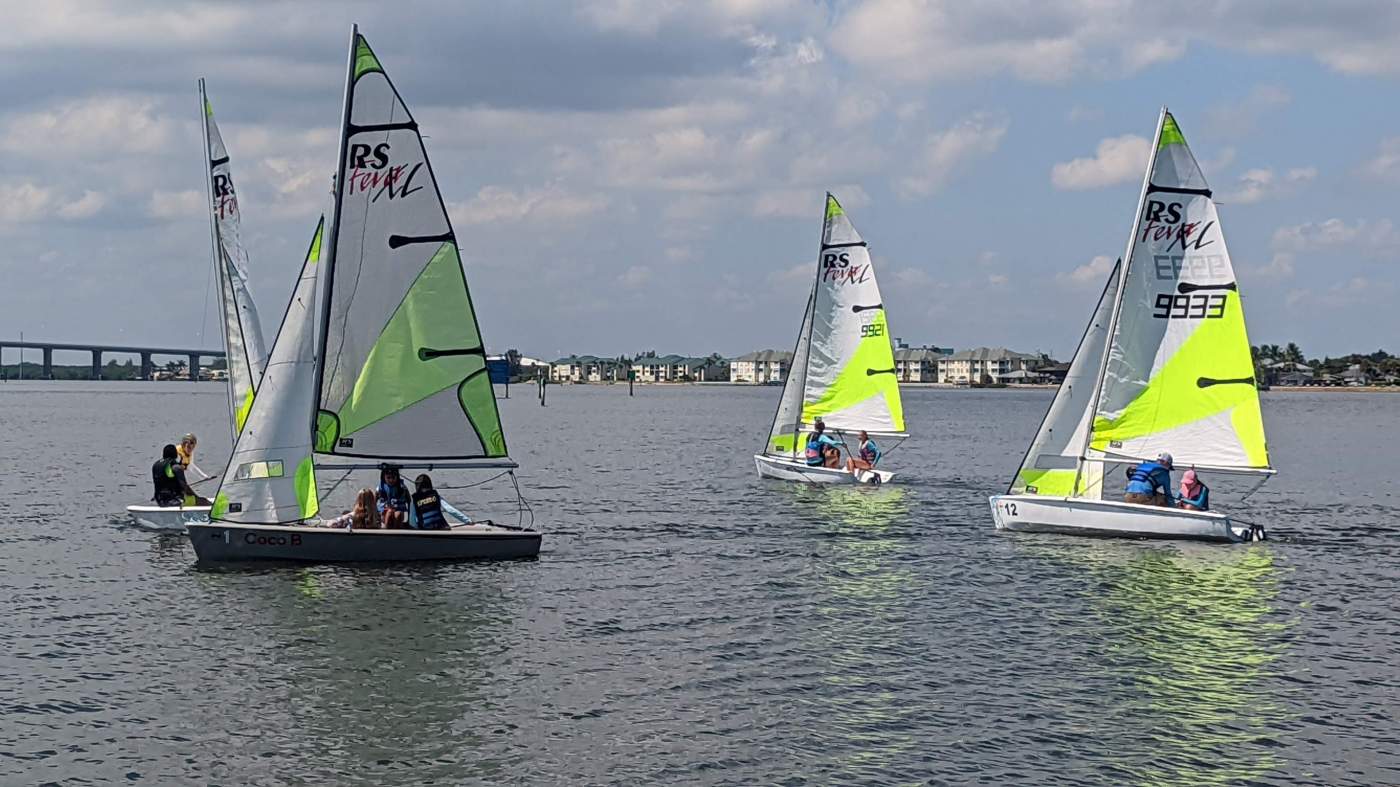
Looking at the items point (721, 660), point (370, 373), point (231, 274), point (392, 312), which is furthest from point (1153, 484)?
point (231, 274)

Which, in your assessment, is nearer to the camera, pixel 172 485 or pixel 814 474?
pixel 172 485

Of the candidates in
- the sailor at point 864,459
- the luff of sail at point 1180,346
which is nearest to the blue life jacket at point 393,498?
the luff of sail at point 1180,346

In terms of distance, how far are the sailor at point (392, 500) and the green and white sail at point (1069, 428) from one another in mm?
14247

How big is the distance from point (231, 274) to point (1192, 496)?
73.5 ft

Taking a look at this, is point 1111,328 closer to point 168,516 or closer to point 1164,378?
point 1164,378

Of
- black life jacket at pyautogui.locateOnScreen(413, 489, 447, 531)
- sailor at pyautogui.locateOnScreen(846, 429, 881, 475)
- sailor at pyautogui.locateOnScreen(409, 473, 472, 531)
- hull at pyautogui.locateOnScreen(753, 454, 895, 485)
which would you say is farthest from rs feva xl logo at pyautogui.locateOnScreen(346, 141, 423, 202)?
sailor at pyautogui.locateOnScreen(846, 429, 881, 475)

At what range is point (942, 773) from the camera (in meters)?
16.4

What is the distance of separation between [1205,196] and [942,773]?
835 inches

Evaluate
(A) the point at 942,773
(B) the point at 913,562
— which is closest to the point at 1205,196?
(B) the point at 913,562

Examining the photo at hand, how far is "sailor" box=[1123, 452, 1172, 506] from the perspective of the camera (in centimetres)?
3331

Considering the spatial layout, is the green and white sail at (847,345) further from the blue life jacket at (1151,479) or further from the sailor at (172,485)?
the sailor at (172,485)

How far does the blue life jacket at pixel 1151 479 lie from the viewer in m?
33.5

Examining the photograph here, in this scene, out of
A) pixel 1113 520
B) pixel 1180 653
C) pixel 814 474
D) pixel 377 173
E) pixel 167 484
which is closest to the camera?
pixel 1180 653

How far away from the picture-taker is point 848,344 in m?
48.4
